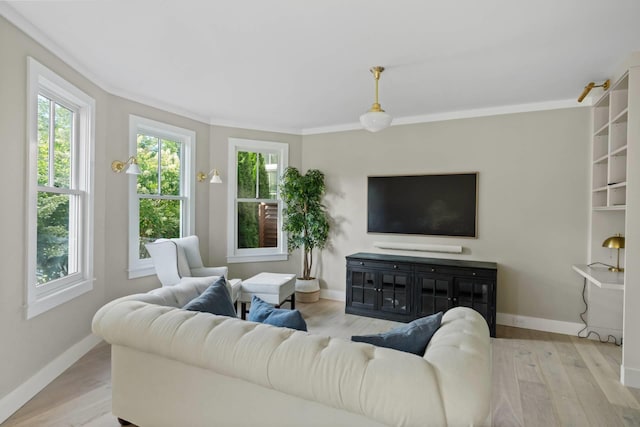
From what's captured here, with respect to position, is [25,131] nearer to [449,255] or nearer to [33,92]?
[33,92]

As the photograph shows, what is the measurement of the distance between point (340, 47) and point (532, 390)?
294 centimetres

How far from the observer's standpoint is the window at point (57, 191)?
7.89ft

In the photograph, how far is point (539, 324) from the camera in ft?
12.6

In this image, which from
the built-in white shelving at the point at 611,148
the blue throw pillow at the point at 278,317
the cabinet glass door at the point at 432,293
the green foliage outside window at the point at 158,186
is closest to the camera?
the blue throw pillow at the point at 278,317

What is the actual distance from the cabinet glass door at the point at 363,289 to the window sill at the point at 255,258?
1.22 metres

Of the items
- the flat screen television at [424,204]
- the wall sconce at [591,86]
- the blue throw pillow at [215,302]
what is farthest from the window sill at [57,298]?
the wall sconce at [591,86]

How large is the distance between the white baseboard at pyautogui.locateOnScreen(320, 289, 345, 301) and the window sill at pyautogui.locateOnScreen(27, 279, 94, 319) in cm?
293

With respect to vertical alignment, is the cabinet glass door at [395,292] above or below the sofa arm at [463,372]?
below

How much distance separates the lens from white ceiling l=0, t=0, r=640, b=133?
2.10 meters

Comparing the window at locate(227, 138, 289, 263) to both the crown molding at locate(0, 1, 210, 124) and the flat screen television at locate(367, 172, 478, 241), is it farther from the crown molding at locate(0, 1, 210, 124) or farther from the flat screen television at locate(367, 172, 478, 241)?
the flat screen television at locate(367, 172, 478, 241)

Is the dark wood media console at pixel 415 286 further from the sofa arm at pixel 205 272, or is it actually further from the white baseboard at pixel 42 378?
the white baseboard at pixel 42 378

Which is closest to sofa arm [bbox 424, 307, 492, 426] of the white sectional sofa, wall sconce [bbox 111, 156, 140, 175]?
the white sectional sofa

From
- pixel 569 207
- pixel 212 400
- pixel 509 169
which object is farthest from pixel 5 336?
pixel 569 207

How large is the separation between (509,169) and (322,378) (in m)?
3.67
